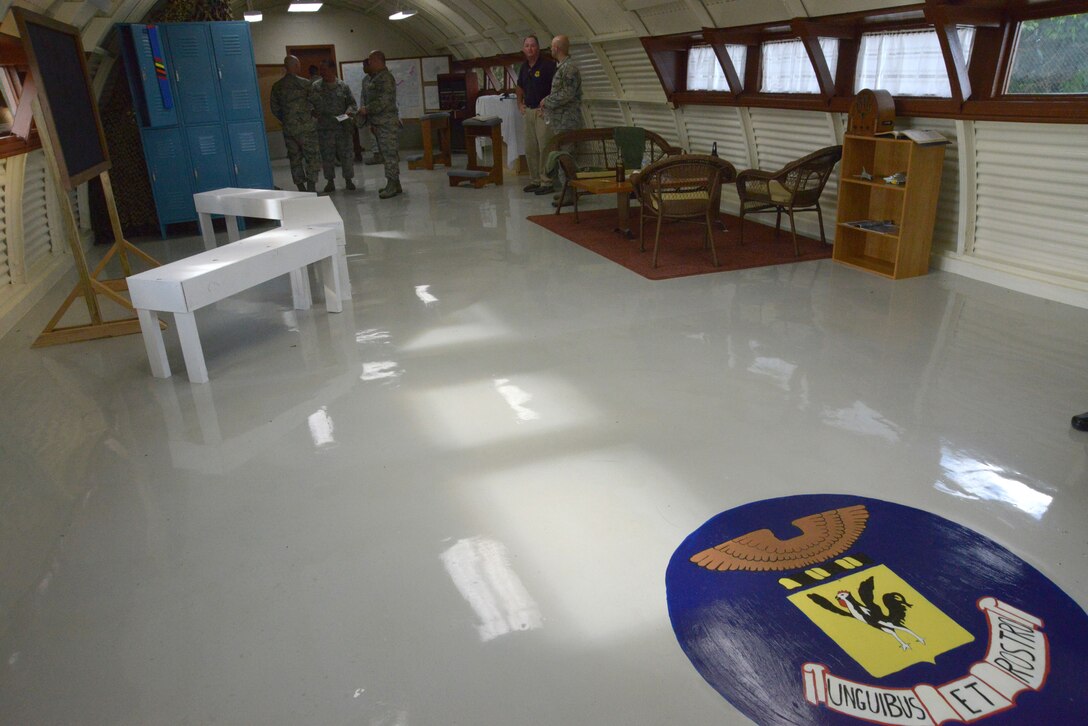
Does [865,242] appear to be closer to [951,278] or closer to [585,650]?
[951,278]

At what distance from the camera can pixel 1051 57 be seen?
15.7 ft

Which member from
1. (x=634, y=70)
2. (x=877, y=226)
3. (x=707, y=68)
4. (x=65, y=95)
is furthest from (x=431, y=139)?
(x=877, y=226)

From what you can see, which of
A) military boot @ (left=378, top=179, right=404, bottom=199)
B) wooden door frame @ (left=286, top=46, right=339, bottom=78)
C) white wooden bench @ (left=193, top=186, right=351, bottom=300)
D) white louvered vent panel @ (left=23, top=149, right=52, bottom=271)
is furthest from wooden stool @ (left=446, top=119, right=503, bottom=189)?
wooden door frame @ (left=286, top=46, right=339, bottom=78)

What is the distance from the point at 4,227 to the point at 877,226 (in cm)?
667

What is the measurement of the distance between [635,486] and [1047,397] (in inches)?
88.3

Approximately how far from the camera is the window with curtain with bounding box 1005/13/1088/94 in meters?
4.64

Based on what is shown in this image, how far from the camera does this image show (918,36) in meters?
5.73

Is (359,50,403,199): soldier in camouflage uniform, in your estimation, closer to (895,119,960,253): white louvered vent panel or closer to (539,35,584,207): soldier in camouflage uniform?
(539,35,584,207): soldier in camouflage uniform

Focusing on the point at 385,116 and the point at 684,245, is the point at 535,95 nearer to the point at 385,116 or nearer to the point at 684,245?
the point at 385,116

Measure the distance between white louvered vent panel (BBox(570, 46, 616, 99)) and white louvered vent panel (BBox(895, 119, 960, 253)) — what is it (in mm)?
5515

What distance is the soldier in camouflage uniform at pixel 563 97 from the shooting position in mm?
9125

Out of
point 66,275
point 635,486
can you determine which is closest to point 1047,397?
point 635,486

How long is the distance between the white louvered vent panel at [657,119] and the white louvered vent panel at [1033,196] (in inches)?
178

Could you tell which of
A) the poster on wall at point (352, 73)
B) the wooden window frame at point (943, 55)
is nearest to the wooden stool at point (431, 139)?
the poster on wall at point (352, 73)
